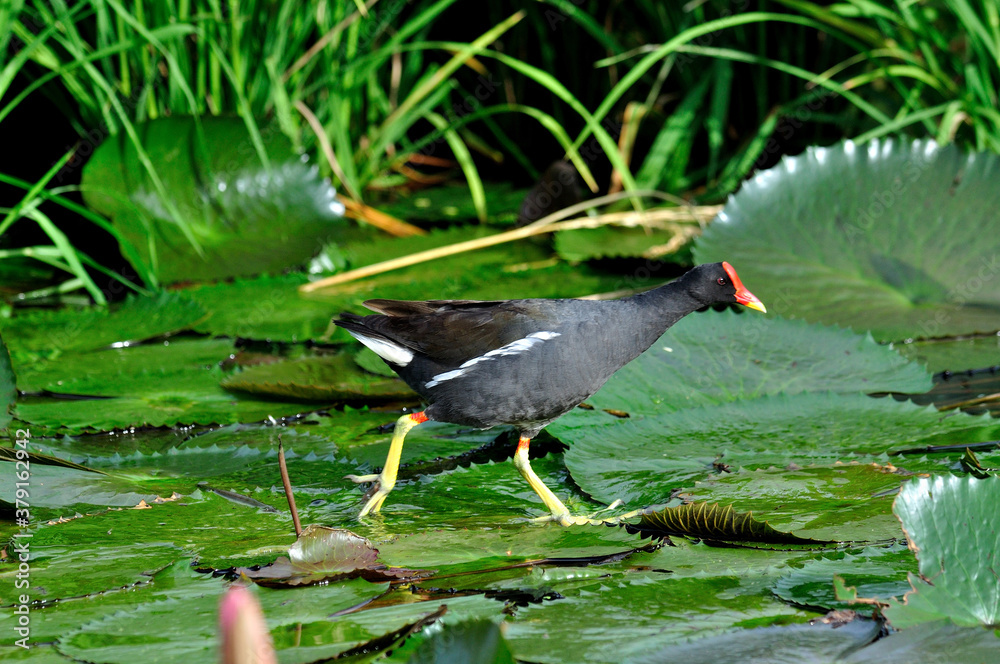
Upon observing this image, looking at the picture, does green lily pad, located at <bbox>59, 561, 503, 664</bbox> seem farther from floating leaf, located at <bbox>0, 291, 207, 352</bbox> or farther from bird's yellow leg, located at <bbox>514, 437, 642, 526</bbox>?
floating leaf, located at <bbox>0, 291, 207, 352</bbox>

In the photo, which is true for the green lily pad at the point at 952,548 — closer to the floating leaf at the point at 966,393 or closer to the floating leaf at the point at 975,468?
the floating leaf at the point at 975,468

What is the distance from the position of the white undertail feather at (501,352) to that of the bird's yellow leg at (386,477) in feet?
0.28

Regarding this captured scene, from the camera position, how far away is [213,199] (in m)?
3.12

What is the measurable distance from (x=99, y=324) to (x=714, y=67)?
2545mm

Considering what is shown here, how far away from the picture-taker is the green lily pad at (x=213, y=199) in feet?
9.69

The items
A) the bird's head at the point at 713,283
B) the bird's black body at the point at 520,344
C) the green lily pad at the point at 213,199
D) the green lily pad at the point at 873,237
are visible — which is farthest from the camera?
the green lily pad at the point at 213,199

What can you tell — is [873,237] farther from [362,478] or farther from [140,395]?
[140,395]

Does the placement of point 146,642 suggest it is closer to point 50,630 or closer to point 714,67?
point 50,630

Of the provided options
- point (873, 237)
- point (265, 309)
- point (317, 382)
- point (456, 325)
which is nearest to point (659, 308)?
point (456, 325)

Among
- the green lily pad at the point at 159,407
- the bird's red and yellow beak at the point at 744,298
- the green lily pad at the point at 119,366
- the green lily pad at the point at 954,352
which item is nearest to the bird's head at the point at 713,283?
the bird's red and yellow beak at the point at 744,298

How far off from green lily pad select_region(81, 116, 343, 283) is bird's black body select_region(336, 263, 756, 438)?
1.34 meters

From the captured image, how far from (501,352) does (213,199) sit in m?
1.78

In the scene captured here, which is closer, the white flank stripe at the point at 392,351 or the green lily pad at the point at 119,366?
the white flank stripe at the point at 392,351

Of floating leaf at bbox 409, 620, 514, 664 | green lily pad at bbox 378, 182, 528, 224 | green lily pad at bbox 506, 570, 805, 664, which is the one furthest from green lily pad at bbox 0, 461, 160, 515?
green lily pad at bbox 378, 182, 528, 224
